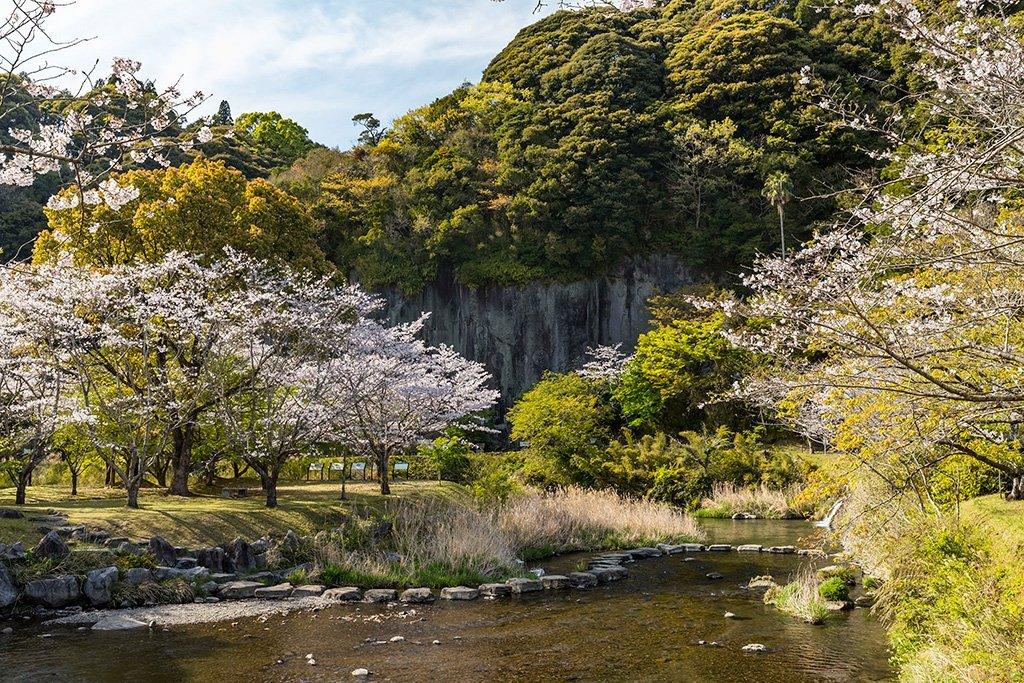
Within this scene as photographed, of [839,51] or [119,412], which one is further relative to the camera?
[839,51]

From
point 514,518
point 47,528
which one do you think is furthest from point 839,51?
point 47,528

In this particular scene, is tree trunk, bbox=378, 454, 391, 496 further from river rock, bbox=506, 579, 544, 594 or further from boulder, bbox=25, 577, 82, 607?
boulder, bbox=25, 577, 82, 607

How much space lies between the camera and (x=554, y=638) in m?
11.7

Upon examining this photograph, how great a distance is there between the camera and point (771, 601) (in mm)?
13844

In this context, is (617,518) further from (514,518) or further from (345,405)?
(345,405)

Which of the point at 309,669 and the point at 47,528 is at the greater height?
the point at 47,528

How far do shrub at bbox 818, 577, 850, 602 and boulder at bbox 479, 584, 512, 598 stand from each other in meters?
5.62

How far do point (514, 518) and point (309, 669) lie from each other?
983cm

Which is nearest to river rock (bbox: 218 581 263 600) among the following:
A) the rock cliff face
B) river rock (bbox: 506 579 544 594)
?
Result: river rock (bbox: 506 579 544 594)

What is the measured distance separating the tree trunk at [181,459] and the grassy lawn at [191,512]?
437 mm

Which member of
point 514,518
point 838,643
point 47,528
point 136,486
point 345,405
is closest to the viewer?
point 838,643

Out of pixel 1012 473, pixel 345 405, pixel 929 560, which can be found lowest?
pixel 929 560

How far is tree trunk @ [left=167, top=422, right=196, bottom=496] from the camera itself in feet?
65.9

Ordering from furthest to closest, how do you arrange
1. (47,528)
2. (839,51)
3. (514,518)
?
(839,51)
(514,518)
(47,528)
